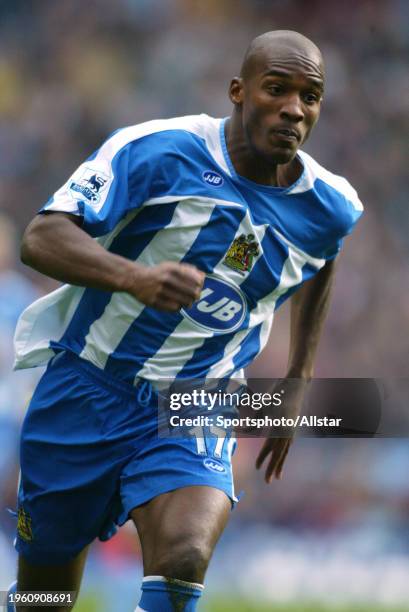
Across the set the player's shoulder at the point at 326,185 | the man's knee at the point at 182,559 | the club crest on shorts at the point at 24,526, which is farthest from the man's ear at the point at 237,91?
the club crest on shorts at the point at 24,526

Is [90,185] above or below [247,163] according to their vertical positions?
below

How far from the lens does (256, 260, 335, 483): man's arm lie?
4414 millimetres

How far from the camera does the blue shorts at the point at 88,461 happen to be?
369 cm

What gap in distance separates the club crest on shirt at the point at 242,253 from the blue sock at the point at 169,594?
1.13 meters

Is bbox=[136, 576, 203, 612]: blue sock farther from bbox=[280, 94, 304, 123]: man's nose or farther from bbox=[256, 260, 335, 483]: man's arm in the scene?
bbox=[280, 94, 304, 123]: man's nose

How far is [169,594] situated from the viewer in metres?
3.32

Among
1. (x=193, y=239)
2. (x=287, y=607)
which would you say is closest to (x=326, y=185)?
(x=193, y=239)

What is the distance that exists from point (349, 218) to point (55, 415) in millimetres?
1314

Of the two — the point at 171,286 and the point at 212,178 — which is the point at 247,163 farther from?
the point at 171,286

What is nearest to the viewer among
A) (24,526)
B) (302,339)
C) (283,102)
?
(283,102)

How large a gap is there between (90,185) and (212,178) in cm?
46

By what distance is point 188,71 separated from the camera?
9.17 m

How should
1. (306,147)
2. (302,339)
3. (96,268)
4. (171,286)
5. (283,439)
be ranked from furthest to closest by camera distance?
(306,147) < (302,339) < (283,439) < (96,268) < (171,286)

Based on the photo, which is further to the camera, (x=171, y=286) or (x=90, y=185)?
(x=90, y=185)
